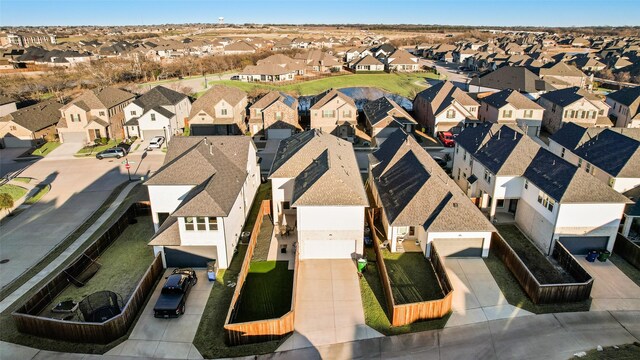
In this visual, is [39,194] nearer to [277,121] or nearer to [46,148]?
[46,148]

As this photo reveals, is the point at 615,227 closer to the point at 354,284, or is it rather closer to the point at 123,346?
the point at 354,284

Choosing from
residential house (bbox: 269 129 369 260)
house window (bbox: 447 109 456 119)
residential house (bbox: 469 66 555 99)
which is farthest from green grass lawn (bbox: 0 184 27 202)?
residential house (bbox: 469 66 555 99)

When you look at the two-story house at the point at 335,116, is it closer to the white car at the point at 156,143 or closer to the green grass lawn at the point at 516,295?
the white car at the point at 156,143

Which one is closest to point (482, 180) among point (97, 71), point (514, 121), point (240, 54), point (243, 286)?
point (243, 286)

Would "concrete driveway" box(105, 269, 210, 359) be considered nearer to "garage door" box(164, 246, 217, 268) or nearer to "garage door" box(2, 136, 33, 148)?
"garage door" box(164, 246, 217, 268)

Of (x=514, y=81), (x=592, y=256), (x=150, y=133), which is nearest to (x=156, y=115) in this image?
(x=150, y=133)

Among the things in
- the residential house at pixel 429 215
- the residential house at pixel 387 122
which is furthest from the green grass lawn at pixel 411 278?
the residential house at pixel 387 122
